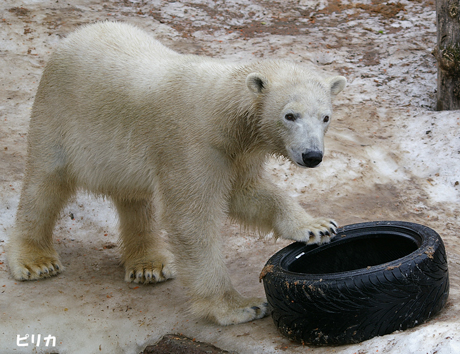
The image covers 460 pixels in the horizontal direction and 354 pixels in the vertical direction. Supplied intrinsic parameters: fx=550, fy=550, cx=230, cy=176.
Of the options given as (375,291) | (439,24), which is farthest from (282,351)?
(439,24)

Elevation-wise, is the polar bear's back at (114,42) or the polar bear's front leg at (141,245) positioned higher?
the polar bear's back at (114,42)

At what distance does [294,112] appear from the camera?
3.42m

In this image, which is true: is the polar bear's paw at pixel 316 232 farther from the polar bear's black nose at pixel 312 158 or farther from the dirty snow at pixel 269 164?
the polar bear's black nose at pixel 312 158

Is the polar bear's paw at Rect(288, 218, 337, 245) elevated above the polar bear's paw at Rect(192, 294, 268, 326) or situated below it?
above

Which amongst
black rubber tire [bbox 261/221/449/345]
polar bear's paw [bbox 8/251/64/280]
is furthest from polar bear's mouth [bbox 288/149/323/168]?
polar bear's paw [bbox 8/251/64/280]

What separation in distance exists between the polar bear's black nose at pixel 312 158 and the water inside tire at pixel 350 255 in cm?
92

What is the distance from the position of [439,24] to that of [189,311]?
17.1 ft

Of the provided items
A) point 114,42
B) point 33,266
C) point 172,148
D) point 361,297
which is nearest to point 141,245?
point 33,266

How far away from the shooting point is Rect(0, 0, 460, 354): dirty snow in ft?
13.6

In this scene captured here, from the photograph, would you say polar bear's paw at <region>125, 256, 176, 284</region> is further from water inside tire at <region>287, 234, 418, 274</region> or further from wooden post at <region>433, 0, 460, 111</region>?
wooden post at <region>433, 0, 460, 111</region>

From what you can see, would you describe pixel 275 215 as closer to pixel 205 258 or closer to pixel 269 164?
pixel 205 258

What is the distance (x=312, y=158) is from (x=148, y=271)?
2262 millimetres

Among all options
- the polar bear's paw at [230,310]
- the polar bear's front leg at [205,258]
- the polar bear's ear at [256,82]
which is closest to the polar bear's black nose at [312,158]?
the polar bear's ear at [256,82]

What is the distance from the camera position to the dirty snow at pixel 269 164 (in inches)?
163
